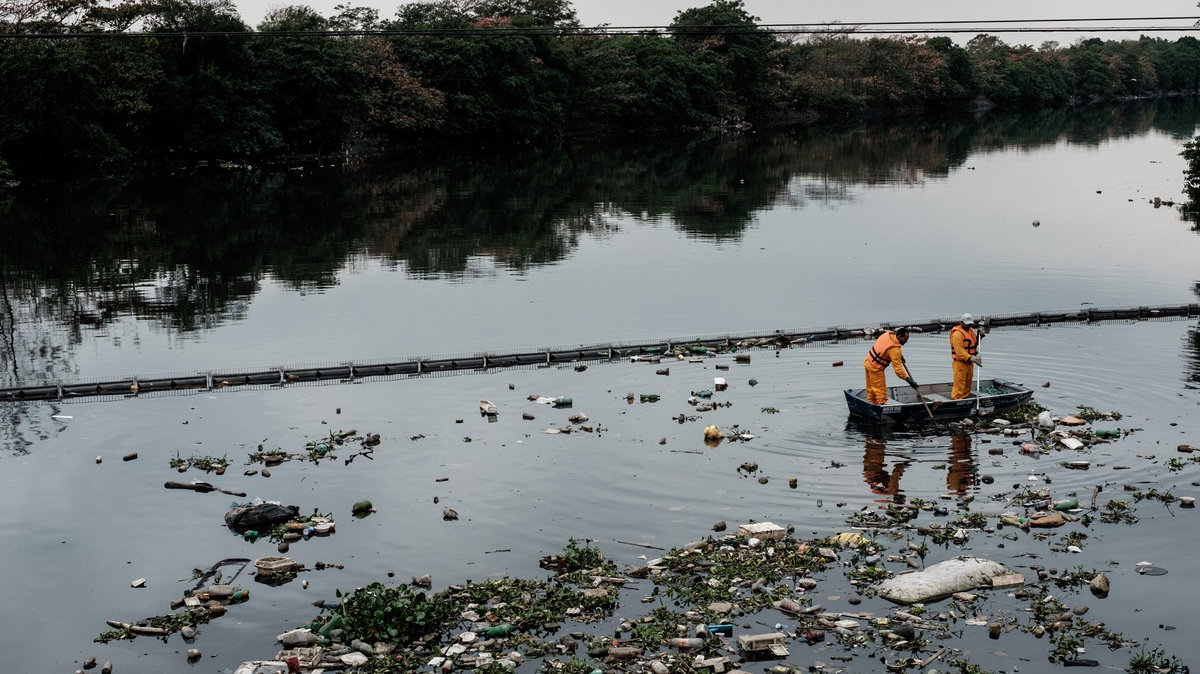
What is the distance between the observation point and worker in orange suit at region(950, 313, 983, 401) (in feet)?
66.2

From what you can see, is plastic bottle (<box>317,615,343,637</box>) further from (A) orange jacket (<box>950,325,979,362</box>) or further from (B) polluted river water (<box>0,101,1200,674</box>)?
(A) orange jacket (<box>950,325,979,362</box>)

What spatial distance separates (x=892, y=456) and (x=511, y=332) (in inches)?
438

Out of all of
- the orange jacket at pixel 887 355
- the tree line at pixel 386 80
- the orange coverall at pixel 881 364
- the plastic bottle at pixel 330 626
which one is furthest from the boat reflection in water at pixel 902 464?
the tree line at pixel 386 80

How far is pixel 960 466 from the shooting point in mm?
17812

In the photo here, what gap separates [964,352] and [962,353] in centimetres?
4

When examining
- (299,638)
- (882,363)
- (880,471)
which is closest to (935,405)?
(882,363)

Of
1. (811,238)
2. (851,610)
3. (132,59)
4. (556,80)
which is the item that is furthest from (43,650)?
(556,80)

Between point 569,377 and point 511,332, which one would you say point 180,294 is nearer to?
point 511,332

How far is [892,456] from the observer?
1841 cm

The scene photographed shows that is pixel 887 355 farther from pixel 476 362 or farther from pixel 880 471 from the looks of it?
pixel 476 362

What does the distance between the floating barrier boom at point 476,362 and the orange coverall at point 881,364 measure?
4.68 meters

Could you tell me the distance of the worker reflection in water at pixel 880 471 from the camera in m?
16.9

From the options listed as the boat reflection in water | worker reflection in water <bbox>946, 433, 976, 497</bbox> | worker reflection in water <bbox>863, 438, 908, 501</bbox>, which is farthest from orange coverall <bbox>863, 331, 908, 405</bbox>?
worker reflection in water <bbox>946, 433, 976, 497</bbox>

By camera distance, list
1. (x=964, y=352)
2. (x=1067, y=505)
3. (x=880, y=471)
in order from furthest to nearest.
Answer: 1. (x=964, y=352)
2. (x=880, y=471)
3. (x=1067, y=505)
